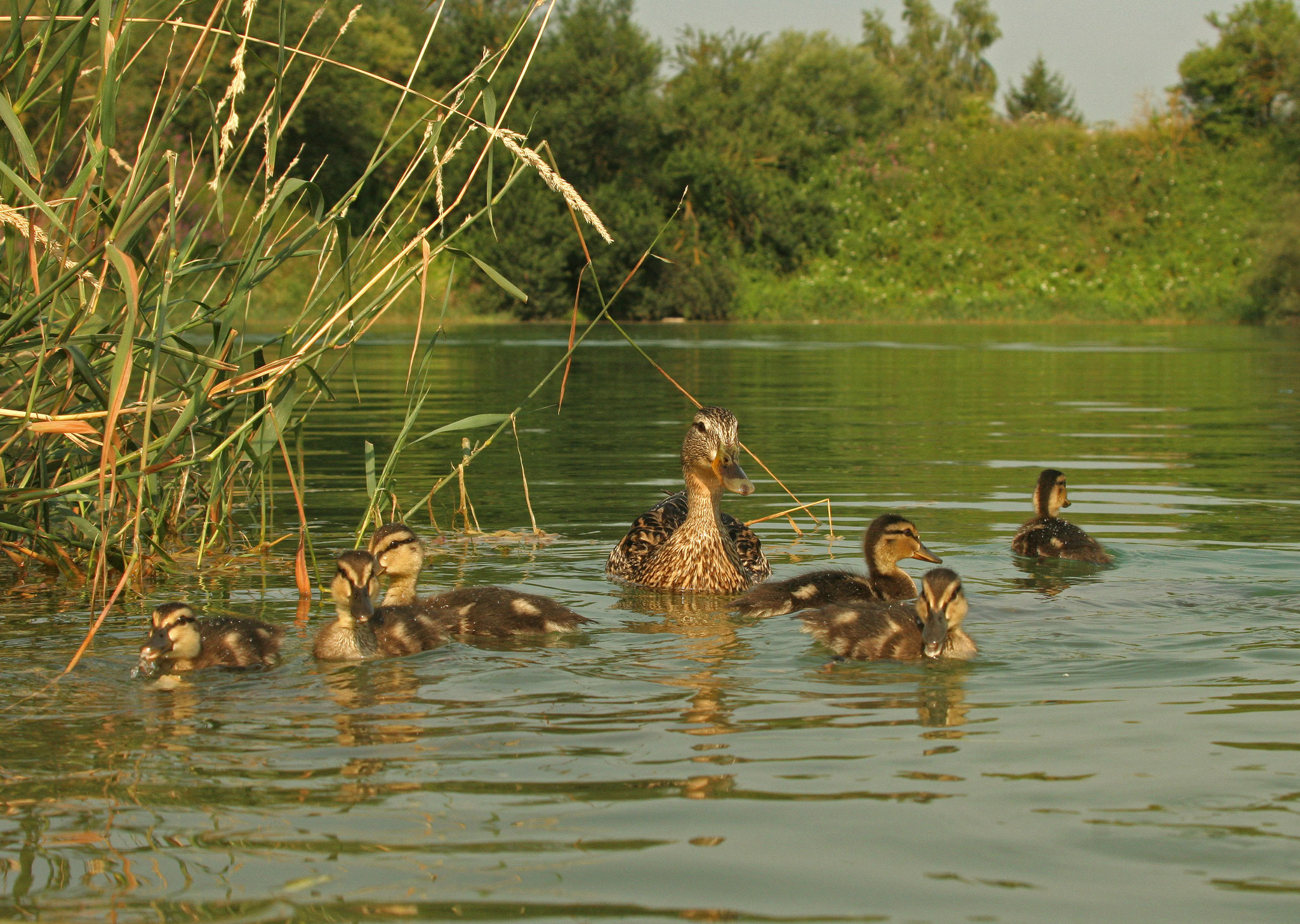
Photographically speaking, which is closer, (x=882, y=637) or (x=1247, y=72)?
(x=882, y=637)

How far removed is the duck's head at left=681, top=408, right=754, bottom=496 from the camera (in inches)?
237

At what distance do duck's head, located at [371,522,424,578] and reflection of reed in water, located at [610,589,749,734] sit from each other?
Result: 2.67 feet

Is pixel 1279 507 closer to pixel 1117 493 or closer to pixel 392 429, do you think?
pixel 1117 493

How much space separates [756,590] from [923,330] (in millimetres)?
28417

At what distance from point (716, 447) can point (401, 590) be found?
1.44 metres

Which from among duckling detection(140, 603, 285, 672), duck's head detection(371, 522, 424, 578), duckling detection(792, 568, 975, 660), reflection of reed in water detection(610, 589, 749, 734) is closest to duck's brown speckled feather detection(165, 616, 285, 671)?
duckling detection(140, 603, 285, 672)

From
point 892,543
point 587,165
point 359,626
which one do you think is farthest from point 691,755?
point 587,165

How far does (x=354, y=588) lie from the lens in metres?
4.66

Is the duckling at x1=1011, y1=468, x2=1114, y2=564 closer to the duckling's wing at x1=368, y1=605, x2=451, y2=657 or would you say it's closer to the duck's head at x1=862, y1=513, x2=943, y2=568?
the duck's head at x1=862, y1=513, x2=943, y2=568

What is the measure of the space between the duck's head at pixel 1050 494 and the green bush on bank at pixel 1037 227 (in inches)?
1235

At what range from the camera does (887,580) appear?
5953mm

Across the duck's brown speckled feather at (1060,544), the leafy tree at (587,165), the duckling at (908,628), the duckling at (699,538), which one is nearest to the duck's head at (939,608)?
the duckling at (908,628)

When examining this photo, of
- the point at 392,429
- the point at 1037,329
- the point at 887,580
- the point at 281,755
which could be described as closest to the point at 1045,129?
the point at 1037,329

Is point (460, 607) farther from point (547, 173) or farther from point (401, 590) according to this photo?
point (547, 173)
